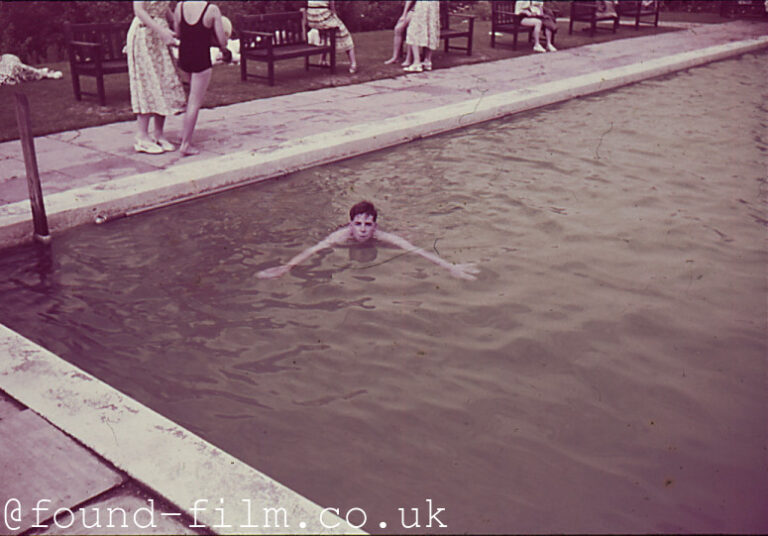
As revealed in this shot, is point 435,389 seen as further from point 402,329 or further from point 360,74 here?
point 360,74

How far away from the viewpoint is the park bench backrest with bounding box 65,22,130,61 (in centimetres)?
1036

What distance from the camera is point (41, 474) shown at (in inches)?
140

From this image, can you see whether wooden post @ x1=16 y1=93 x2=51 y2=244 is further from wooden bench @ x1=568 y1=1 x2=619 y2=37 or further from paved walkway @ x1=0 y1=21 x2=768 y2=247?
wooden bench @ x1=568 y1=1 x2=619 y2=37

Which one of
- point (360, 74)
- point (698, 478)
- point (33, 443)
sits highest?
point (360, 74)

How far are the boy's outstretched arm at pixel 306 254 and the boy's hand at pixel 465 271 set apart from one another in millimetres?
→ 978

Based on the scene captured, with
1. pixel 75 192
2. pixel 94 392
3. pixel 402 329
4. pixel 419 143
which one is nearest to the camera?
pixel 94 392

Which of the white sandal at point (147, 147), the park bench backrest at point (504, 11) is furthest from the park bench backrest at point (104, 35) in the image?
the park bench backrest at point (504, 11)

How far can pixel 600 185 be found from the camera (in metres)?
8.10

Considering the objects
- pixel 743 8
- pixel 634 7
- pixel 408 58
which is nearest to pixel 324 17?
pixel 408 58

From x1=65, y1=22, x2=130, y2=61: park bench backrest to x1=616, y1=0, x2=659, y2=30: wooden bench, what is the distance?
44.0 ft

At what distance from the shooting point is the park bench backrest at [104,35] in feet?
34.0

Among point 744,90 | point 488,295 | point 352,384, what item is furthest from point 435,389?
point 744,90

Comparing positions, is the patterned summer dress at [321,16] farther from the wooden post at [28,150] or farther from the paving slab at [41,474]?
the paving slab at [41,474]

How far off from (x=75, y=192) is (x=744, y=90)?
10374 millimetres
